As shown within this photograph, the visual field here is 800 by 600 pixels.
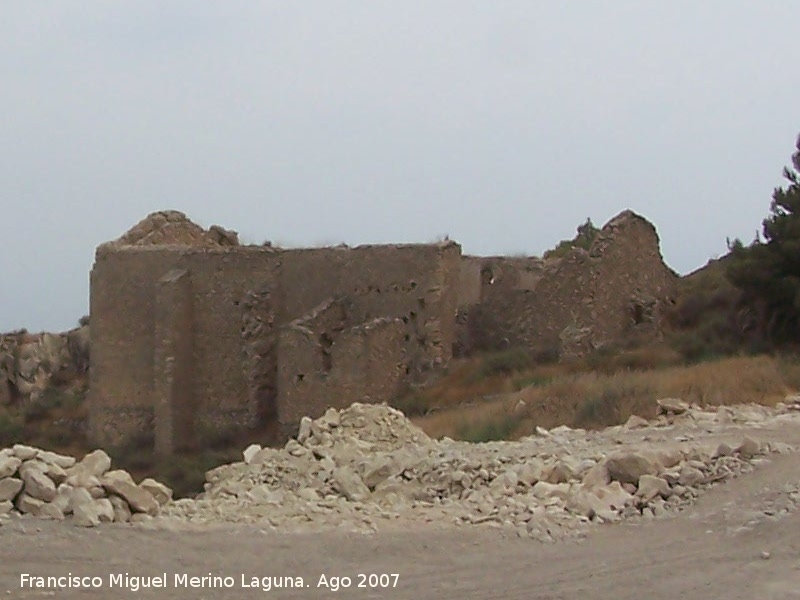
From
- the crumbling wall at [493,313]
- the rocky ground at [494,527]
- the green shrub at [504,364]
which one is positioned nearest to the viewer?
the rocky ground at [494,527]

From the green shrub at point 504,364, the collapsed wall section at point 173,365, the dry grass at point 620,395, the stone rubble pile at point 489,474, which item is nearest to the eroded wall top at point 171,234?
the collapsed wall section at point 173,365

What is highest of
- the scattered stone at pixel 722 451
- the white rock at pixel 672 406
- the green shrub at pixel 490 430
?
the white rock at pixel 672 406

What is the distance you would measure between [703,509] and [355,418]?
212 inches

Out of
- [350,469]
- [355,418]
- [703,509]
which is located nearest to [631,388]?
[355,418]

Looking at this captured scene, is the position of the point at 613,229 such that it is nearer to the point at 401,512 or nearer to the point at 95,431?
the point at 95,431

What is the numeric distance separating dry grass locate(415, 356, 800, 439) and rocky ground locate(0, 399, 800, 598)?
243 cm

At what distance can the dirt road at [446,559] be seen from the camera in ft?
20.1

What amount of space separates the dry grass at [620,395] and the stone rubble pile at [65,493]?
601 centimetres

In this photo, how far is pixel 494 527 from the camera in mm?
7441

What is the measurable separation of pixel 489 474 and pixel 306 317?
32.8 feet

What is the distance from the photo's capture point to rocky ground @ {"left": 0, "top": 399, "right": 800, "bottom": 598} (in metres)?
6.29

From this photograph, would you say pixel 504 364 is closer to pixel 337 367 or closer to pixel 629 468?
pixel 337 367

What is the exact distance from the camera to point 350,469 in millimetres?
10156

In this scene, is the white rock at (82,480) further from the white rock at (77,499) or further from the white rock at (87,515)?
the white rock at (87,515)
